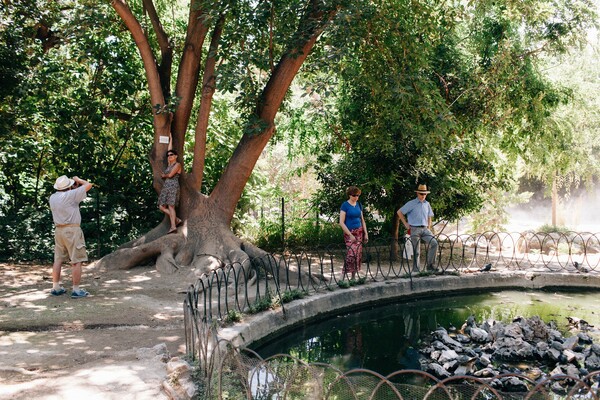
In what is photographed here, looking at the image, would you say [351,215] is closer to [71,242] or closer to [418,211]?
[418,211]

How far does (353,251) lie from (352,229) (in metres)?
0.44

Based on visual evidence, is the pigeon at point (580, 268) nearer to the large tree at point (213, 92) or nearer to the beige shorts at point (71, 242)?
the large tree at point (213, 92)

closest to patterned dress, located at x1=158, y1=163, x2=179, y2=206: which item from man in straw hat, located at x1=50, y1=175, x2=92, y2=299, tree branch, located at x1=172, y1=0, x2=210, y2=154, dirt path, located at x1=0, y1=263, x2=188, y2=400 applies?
tree branch, located at x1=172, y1=0, x2=210, y2=154

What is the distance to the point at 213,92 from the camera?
11.5 metres

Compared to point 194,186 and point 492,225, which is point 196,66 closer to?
point 194,186

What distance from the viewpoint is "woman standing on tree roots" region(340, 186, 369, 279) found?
10.3 meters

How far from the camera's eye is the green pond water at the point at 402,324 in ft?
24.9

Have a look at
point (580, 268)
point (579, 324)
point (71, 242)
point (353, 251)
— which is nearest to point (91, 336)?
point (71, 242)

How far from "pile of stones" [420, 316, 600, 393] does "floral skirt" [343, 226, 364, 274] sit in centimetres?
240

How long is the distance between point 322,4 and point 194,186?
459cm

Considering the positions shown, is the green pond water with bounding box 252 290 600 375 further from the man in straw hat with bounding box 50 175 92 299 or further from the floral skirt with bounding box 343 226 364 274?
the man in straw hat with bounding box 50 175 92 299

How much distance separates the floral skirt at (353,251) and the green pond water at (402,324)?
2.98ft

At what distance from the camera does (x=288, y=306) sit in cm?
848

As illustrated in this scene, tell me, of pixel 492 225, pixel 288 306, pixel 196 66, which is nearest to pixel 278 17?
pixel 196 66
